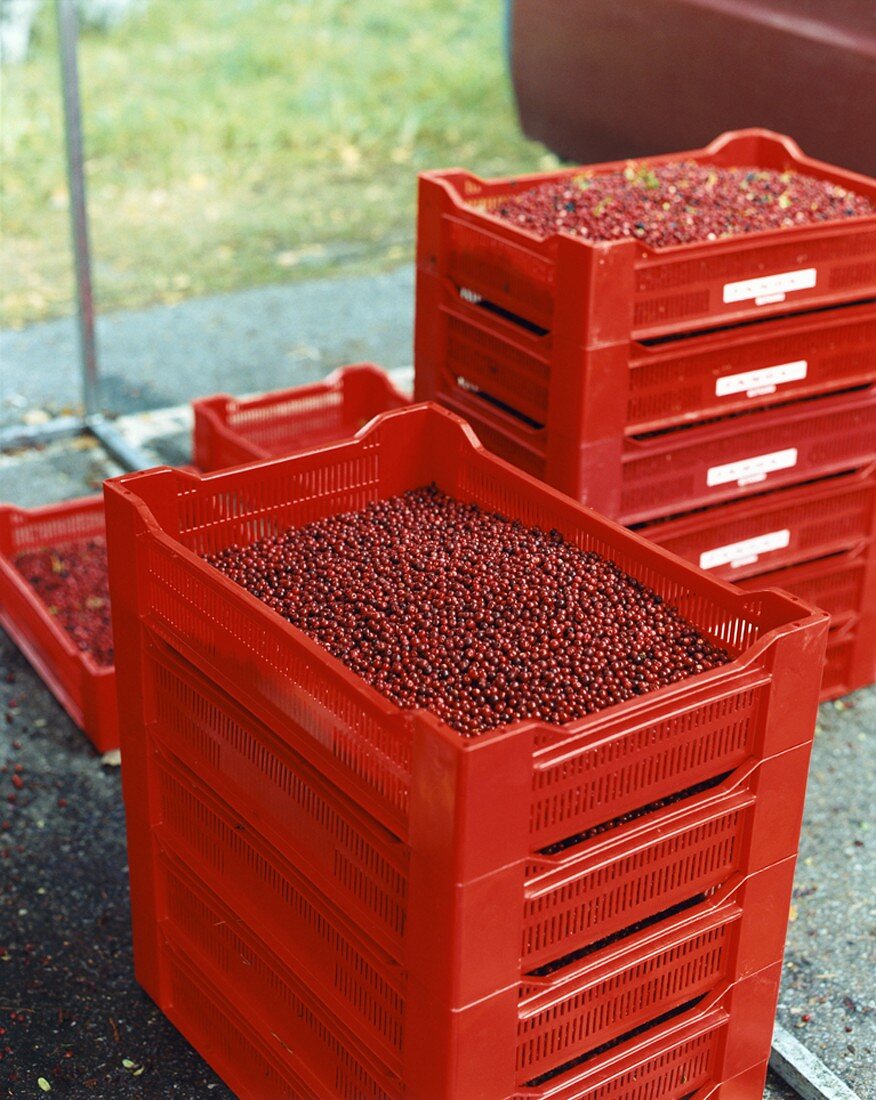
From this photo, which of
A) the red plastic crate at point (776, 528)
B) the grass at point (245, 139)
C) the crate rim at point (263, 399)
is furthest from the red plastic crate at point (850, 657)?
the grass at point (245, 139)

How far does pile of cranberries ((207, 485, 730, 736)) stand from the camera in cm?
241

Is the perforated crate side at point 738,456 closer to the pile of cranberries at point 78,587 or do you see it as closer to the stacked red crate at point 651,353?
the stacked red crate at point 651,353

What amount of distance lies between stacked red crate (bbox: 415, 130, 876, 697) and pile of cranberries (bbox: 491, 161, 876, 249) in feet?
0.33

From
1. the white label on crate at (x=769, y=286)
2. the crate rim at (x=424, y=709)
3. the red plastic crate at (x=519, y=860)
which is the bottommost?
the red plastic crate at (x=519, y=860)

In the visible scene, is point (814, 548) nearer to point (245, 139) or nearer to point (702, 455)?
point (702, 455)

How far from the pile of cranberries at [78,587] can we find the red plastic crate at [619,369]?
3.58 ft

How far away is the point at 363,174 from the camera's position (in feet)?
27.2

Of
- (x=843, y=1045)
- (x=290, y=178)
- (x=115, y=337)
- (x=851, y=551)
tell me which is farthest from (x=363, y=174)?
(x=843, y=1045)

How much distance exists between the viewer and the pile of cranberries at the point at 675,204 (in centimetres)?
353

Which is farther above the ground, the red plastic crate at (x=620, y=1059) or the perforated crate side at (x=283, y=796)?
the perforated crate side at (x=283, y=796)

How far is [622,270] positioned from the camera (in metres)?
3.27

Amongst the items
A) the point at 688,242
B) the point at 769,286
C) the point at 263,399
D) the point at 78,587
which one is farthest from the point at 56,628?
the point at 769,286

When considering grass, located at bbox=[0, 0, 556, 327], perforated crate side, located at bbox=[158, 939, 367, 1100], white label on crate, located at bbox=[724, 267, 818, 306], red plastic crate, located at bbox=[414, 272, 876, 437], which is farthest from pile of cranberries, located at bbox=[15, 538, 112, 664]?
grass, located at bbox=[0, 0, 556, 327]

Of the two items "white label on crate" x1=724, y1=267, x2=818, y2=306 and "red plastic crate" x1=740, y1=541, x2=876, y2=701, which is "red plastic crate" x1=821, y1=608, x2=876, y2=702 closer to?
"red plastic crate" x1=740, y1=541, x2=876, y2=701
